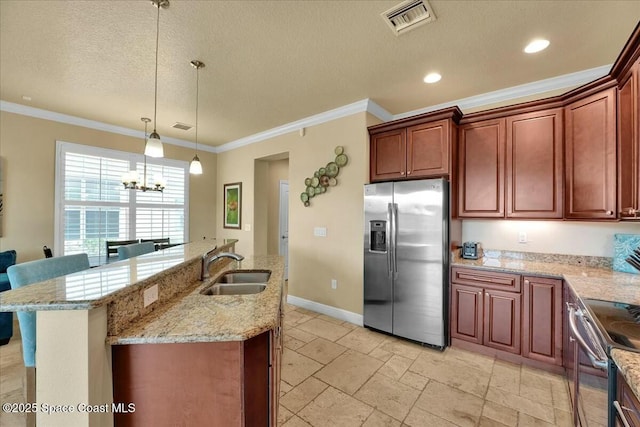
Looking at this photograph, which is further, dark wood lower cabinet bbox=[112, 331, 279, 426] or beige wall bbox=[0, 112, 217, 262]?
beige wall bbox=[0, 112, 217, 262]

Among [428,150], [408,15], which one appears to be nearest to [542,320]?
[428,150]

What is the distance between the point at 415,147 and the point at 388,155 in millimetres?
330

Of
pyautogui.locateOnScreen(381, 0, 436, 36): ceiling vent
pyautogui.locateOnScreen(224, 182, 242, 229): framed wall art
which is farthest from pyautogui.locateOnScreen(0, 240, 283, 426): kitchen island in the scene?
pyautogui.locateOnScreen(224, 182, 242, 229): framed wall art

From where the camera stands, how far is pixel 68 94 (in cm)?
309

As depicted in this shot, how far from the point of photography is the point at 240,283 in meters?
2.07

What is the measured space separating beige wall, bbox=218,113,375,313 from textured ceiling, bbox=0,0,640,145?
1.70ft

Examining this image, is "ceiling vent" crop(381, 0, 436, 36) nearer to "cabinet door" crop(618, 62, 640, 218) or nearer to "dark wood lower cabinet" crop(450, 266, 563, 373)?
"cabinet door" crop(618, 62, 640, 218)

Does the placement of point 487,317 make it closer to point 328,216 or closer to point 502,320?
point 502,320

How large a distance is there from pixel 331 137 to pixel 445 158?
1.48 metres

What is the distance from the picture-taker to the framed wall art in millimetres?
5023

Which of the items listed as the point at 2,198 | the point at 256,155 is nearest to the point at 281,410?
the point at 256,155

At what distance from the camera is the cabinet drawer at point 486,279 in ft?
7.96

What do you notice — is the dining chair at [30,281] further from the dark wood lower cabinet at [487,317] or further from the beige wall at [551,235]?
the beige wall at [551,235]

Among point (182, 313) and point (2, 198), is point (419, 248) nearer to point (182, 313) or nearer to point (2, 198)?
point (182, 313)
